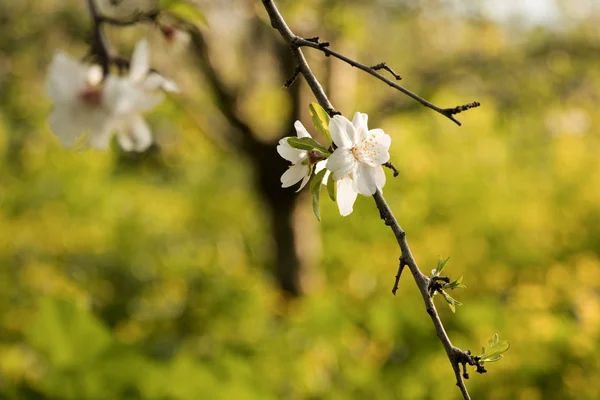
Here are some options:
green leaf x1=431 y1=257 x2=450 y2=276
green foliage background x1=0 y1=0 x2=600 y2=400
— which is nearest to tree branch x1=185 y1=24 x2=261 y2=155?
green foliage background x1=0 y1=0 x2=600 y2=400

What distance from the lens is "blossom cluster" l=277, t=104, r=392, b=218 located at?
74 centimetres

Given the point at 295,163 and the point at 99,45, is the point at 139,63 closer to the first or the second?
the point at 99,45

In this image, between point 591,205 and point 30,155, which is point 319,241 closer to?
point 591,205

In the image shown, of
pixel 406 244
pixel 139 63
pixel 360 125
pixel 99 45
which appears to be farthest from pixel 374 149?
pixel 99 45

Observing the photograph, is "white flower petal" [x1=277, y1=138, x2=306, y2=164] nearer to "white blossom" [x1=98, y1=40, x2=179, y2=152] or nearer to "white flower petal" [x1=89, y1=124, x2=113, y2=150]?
"white blossom" [x1=98, y1=40, x2=179, y2=152]

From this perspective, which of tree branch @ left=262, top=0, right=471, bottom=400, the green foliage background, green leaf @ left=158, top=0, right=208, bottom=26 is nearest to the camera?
tree branch @ left=262, top=0, right=471, bottom=400

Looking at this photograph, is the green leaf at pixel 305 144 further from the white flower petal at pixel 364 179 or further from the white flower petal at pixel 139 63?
the white flower petal at pixel 139 63

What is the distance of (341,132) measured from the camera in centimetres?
75

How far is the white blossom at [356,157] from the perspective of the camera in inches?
28.9

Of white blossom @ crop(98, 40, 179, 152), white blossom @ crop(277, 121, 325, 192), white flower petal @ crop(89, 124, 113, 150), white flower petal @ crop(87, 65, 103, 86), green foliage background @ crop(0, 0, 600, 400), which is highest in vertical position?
green foliage background @ crop(0, 0, 600, 400)

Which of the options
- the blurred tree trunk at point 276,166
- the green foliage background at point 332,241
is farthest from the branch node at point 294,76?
the blurred tree trunk at point 276,166

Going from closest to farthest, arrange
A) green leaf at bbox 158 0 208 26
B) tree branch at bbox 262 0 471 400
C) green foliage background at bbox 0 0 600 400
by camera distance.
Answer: tree branch at bbox 262 0 471 400
green leaf at bbox 158 0 208 26
green foliage background at bbox 0 0 600 400

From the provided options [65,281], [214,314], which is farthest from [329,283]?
[65,281]

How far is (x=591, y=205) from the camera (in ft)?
14.8
